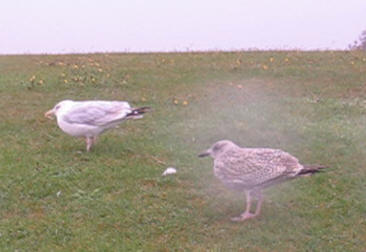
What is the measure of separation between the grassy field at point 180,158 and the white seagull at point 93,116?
1.34 feet

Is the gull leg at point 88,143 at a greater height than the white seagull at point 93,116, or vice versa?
the white seagull at point 93,116

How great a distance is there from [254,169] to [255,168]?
0.6 inches

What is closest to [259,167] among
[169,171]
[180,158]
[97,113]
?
[169,171]

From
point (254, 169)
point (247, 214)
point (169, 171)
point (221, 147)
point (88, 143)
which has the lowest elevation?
point (247, 214)

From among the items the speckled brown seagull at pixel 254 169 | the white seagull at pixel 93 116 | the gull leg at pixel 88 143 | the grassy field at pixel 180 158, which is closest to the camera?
the speckled brown seagull at pixel 254 169

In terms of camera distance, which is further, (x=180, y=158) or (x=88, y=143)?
(x=88, y=143)

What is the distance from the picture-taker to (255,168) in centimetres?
609

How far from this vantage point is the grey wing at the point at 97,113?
8109mm

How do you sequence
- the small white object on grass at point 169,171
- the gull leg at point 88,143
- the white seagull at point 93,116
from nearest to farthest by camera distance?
the small white object on grass at point 169,171, the white seagull at point 93,116, the gull leg at point 88,143

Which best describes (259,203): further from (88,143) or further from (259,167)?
(88,143)

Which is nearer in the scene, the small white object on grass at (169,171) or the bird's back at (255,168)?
the bird's back at (255,168)

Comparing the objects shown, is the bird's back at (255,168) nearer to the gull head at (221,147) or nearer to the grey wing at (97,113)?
the gull head at (221,147)

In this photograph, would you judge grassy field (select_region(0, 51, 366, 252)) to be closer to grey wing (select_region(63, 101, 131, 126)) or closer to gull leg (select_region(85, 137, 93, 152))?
gull leg (select_region(85, 137, 93, 152))

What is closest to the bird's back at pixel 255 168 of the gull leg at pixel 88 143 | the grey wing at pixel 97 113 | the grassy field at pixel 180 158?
the grassy field at pixel 180 158
